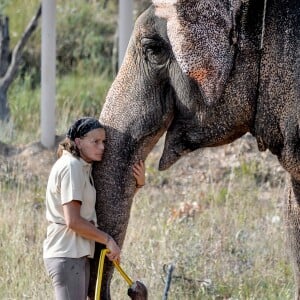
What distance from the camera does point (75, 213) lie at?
5508 mm

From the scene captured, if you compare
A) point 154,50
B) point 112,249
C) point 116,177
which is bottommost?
point 112,249

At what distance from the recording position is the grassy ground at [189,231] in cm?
722

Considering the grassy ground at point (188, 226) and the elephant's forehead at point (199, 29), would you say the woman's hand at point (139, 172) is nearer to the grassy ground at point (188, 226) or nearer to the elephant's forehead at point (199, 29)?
the elephant's forehead at point (199, 29)

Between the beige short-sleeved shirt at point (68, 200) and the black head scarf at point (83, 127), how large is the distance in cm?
9

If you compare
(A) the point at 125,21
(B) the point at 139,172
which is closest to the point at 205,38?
(B) the point at 139,172

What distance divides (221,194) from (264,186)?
1.89 feet

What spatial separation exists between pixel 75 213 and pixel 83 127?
0.36 metres

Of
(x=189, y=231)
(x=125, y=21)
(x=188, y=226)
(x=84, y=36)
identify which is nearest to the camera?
(x=189, y=231)

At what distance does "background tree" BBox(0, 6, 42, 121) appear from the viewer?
1138 centimetres

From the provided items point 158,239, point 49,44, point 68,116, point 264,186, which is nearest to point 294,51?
point 158,239

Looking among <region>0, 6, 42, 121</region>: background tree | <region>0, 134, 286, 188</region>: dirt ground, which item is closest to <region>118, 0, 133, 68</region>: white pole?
<region>0, 134, 286, 188</region>: dirt ground

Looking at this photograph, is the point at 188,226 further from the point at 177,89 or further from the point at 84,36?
the point at 84,36

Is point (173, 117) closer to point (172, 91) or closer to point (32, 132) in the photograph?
point (172, 91)

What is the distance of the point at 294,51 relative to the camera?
17.6 ft
